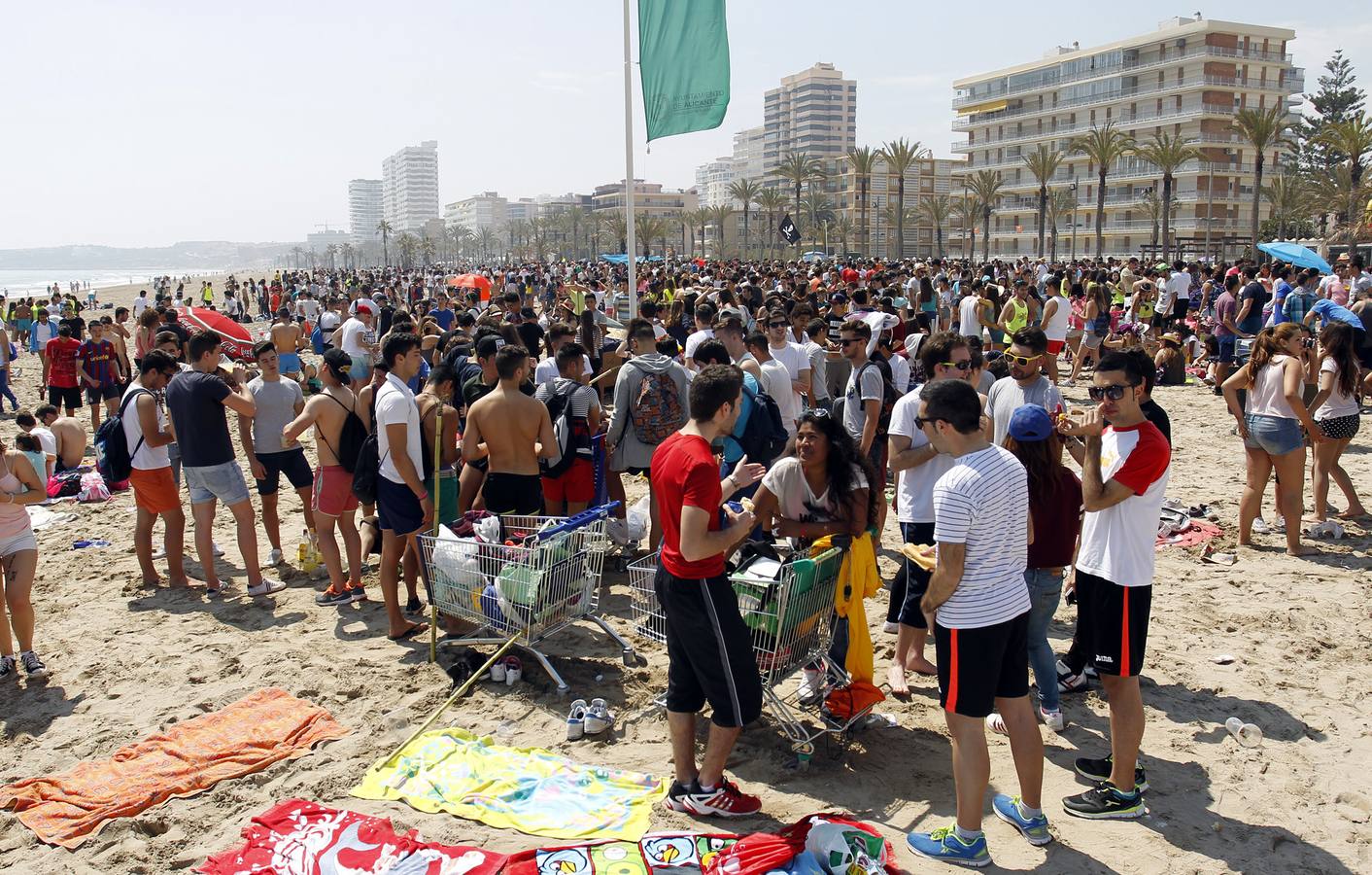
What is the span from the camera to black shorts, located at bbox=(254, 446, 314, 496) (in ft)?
24.0

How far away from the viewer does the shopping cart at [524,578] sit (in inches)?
206

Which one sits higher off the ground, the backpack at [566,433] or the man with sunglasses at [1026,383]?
the man with sunglasses at [1026,383]

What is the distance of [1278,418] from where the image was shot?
23.2 feet

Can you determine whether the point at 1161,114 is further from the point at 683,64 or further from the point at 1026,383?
the point at 1026,383

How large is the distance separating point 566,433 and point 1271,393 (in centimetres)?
543

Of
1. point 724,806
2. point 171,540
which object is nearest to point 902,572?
point 724,806

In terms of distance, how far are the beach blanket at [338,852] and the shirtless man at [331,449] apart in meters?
3.01

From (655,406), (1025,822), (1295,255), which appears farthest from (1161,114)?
(1025,822)

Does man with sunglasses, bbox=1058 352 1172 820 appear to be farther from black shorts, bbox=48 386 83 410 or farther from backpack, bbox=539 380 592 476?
black shorts, bbox=48 386 83 410

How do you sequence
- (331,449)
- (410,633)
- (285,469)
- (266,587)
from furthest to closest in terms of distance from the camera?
(285,469)
(266,587)
(331,449)
(410,633)

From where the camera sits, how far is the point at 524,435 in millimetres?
6219

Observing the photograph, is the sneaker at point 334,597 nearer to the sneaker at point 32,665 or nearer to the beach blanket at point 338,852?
the sneaker at point 32,665

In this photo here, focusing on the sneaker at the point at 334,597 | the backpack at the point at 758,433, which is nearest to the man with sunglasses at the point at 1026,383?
the backpack at the point at 758,433

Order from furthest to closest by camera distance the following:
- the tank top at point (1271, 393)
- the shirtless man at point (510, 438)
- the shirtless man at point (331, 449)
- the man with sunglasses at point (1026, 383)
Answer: the tank top at point (1271, 393)
the shirtless man at point (331, 449)
the shirtless man at point (510, 438)
the man with sunglasses at point (1026, 383)
